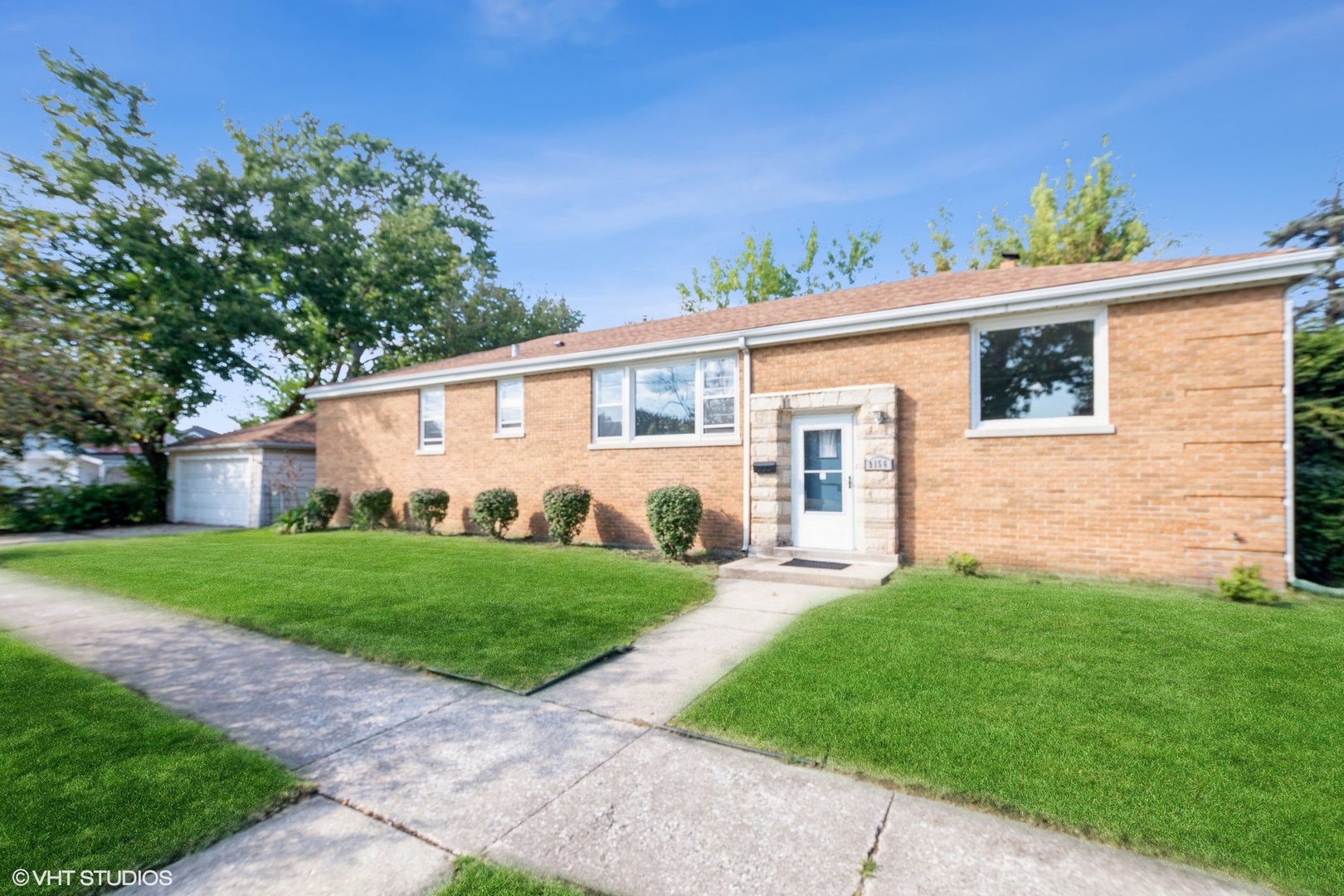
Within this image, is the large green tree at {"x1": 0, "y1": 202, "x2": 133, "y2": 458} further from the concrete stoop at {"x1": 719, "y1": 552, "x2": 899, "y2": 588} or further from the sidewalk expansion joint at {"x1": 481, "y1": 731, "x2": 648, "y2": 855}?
the concrete stoop at {"x1": 719, "y1": 552, "x2": 899, "y2": 588}

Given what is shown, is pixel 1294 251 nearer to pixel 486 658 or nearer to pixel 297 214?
pixel 486 658

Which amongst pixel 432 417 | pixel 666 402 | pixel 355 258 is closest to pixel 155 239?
pixel 355 258

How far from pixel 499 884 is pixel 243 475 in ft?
67.2

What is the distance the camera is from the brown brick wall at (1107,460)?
6820 millimetres

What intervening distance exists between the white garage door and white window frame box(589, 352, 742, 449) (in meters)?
13.5

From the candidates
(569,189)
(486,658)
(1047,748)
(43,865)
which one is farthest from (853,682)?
(569,189)

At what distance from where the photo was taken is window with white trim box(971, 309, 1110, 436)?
7699mm

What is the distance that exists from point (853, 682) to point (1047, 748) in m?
1.24

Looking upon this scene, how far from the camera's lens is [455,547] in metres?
11.0

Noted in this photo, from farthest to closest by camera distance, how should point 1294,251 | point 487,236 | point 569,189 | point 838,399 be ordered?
point 487,236, point 569,189, point 838,399, point 1294,251

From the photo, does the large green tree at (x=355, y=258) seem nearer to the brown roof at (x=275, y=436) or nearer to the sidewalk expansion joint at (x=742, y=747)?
the brown roof at (x=275, y=436)

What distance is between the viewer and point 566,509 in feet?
35.7

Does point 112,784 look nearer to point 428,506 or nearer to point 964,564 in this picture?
point 964,564

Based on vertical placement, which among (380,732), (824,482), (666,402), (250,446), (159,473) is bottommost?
(380,732)
